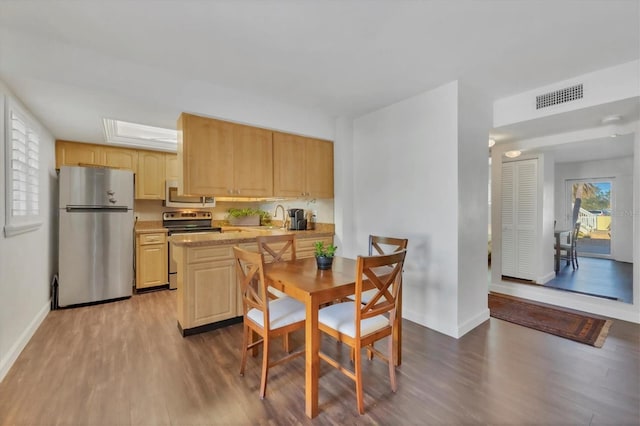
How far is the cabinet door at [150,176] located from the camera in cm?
447

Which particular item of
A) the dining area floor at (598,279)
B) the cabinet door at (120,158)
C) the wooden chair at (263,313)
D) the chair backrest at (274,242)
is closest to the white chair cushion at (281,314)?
the wooden chair at (263,313)

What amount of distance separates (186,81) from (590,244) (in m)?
6.30

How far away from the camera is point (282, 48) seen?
2.18 m

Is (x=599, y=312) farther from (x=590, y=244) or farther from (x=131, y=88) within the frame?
(x=131, y=88)

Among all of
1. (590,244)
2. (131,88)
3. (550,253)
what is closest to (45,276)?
(131,88)

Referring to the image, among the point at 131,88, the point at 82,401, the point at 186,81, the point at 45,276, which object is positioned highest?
the point at 186,81

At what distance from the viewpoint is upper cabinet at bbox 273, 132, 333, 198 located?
3.46 m

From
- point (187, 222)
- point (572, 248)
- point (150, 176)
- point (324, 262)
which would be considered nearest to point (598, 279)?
point (572, 248)

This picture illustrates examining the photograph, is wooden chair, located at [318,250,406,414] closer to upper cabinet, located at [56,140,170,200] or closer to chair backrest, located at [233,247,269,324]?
chair backrest, located at [233,247,269,324]

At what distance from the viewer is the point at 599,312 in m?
3.26

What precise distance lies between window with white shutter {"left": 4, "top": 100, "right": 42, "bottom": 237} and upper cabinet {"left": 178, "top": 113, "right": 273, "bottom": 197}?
4.05ft

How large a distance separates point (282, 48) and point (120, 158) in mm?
3504

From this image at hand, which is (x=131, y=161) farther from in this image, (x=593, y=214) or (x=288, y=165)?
(x=593, y=214)

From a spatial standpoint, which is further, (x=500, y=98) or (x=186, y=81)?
(x=500, y=98)
